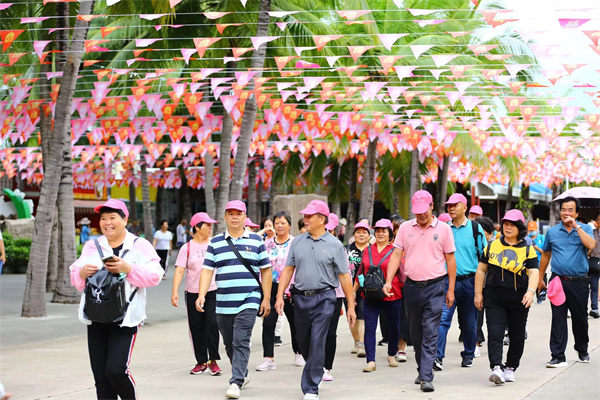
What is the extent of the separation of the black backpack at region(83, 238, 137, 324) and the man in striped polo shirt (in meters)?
2.41

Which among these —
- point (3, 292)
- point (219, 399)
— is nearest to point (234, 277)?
point (219, 399)

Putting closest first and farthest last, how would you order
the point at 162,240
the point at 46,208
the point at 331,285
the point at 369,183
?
the point at 331,285 < the point at 46,208 < the point at 162,240 < the point at 369,183

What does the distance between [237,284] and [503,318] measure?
9.00 ft

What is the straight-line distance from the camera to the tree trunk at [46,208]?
549 inches

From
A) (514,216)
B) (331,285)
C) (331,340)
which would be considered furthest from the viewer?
(331,340)

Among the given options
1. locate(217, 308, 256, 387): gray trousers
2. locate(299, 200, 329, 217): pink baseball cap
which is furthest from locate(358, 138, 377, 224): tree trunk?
locate(217, 308, 256, 387): gray trousers

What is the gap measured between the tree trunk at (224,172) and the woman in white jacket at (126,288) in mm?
11815

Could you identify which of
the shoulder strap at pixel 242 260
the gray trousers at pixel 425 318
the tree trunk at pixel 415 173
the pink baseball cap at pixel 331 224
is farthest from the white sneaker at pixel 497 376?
the tree trunk at pixel 415 173

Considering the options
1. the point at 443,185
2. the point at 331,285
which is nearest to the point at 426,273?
the point at 331,285

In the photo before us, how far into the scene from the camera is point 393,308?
31.6ft

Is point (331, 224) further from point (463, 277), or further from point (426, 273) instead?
point (426, 273)

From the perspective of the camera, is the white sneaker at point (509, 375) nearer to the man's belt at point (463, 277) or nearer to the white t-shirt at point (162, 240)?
the man's belt at point (463, 277)

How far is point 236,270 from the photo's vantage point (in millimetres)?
7883

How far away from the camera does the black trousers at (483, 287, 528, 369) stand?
8312 millimetres
